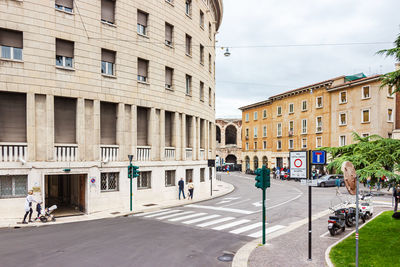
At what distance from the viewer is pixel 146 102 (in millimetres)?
21844

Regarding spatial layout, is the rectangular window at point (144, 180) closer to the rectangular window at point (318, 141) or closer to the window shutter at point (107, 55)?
the window shutter at point (107, 55)

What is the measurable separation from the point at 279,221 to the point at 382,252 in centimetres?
596

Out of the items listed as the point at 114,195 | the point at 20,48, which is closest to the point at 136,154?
the point at 114,195

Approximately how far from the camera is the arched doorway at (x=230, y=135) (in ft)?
260

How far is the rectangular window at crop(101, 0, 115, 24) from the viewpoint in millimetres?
19688

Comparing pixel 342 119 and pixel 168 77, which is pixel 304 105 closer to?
pixel 342 119

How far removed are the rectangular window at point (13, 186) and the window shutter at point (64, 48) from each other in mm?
7739

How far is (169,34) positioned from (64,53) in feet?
30.8

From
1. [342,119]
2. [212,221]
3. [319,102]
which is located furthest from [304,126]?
[212,221]

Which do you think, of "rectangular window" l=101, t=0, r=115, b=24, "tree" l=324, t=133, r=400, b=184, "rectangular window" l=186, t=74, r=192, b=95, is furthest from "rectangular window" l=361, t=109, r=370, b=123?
"tree" l=324, t=133, r=400, b=184

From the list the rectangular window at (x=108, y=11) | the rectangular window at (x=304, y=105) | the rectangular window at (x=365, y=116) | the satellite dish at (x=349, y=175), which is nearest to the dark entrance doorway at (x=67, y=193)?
the rectangular window at (x=108, y=11)

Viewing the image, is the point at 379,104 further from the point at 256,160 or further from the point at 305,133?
the point at 256,160

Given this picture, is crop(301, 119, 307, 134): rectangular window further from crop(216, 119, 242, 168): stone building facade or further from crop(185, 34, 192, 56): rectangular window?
crop(185, 34, 192, 56): rectangular window

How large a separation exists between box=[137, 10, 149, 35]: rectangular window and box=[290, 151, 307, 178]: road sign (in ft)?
56.0
